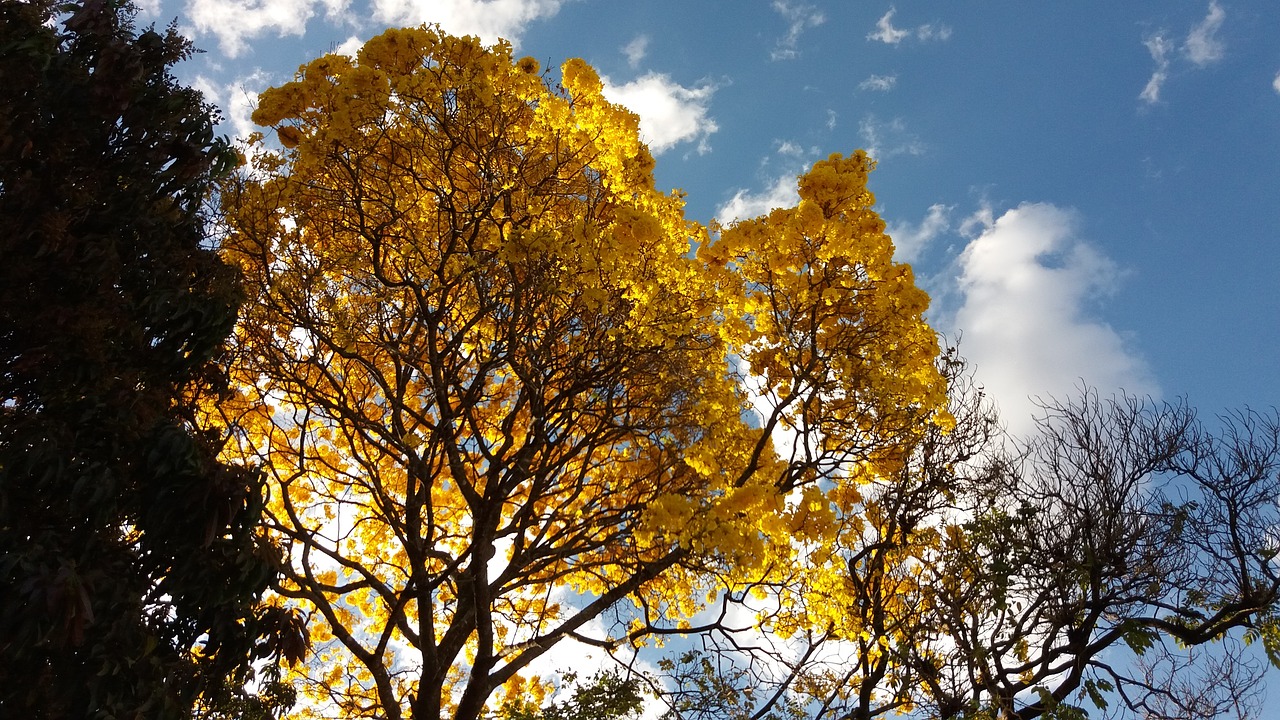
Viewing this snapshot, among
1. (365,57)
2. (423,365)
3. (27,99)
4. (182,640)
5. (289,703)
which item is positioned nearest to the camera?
(182,640)

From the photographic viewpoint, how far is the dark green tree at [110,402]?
16.9ft

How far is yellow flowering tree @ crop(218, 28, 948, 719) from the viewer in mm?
8078

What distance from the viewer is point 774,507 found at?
23.2ft

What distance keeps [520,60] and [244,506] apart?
5094mm

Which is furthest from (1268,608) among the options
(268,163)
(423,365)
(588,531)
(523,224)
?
(268,163)

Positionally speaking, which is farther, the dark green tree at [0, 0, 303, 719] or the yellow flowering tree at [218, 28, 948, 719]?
the yellow flowering tree at [218, 28, 948, 719]

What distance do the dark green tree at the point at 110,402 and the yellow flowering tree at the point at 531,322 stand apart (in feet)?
5.28

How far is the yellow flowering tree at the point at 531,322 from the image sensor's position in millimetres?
8078

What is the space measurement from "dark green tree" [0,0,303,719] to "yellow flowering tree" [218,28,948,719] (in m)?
1.61

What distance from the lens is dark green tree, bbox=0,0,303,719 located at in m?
5.15

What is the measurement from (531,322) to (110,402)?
3505 millimetres

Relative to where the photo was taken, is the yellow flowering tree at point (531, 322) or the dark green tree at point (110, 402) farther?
the yellow flowering tree at point (531, 322)

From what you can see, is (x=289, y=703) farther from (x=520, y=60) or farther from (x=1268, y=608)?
(x=1268, y=608)

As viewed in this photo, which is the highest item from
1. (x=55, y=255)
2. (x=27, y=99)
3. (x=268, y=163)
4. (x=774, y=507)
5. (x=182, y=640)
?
(x=268, y=163)
